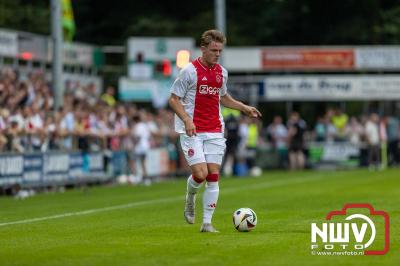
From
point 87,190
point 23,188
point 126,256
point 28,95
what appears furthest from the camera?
point 28,95

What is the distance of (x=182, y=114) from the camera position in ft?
44.4

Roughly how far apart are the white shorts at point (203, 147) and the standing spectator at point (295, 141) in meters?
26.6

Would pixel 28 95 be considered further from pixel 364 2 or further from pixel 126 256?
pixel 364 2

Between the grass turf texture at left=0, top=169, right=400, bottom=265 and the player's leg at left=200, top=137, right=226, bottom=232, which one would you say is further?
the player's leg at left=200, top=137, right=226, bottom=232

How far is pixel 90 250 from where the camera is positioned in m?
11.5

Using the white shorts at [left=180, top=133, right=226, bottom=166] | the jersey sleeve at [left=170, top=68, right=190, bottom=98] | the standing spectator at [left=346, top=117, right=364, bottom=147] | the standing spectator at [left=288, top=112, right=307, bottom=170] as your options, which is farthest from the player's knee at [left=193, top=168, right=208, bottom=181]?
the standing spectator at [left=346, top=117, right=364, bottom=147]

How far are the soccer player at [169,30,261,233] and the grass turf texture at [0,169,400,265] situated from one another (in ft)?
2.03

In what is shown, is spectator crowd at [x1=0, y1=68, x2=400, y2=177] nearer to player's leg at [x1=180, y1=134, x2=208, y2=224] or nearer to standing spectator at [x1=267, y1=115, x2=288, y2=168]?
standing spectator at [x1=267, y1=115, x2=288, y2=168]

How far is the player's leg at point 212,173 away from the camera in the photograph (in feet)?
44.9

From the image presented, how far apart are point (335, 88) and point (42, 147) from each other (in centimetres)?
2073

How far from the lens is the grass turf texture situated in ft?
34.9

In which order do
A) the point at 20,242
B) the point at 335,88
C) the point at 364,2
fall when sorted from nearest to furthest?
the point at 20,242, the point at 335,88, the point at 364,2

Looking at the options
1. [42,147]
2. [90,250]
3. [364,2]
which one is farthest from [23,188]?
[364,2]

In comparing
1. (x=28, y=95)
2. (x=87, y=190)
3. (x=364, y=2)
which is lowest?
(x=87, y=190)
